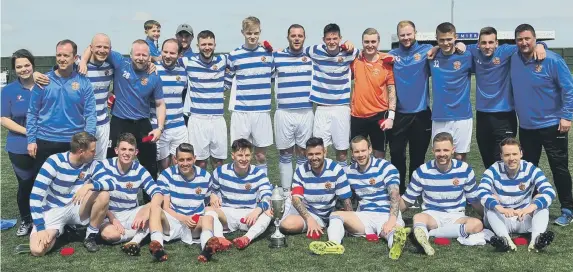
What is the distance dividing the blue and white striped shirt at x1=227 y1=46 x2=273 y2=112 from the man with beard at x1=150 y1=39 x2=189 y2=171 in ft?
1.74

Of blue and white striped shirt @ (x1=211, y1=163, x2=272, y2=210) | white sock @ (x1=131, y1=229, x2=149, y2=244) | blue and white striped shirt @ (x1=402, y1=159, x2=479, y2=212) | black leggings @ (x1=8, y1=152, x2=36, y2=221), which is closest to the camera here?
white sock @ (x1=131, y1=229, x2=149, y2=244)

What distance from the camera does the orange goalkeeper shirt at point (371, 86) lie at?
555 centimetres

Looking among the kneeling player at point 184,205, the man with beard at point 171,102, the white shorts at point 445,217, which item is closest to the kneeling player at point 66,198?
the kneeling player at point 184,205

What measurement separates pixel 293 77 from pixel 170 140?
4.49 ft

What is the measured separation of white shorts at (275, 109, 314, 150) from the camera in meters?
5.73

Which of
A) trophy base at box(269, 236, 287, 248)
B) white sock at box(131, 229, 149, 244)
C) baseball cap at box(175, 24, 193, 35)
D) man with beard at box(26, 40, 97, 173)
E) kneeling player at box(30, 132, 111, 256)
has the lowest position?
trophy base at box(269, 236, 287, 248)

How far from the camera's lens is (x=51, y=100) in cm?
471

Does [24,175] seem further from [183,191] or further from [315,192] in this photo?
[315,192]

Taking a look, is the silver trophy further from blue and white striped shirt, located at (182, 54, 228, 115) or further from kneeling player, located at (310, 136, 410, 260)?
blue and white striped shirt, located at (182, 54, 228, 115)

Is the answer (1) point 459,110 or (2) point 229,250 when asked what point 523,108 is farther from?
(2) point 229,250

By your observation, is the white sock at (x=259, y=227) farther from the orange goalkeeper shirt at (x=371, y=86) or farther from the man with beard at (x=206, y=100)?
the orange goalkeeper shirt at (x=371, y=86)

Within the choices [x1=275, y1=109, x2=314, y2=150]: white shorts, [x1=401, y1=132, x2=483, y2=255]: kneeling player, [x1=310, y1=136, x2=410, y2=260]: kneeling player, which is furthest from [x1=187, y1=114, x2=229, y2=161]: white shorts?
[x1=401, y1=132, x2=483, y2=255]: kneeling player

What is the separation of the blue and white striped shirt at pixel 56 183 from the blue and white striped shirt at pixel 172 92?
1084 mm

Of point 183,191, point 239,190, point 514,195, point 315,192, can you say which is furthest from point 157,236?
point 514,195
